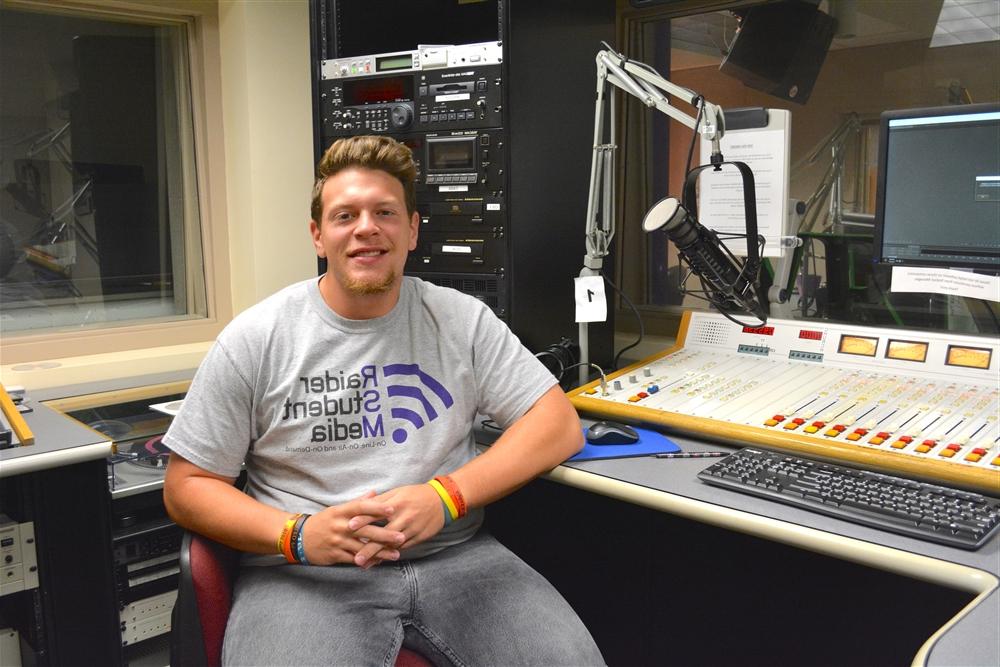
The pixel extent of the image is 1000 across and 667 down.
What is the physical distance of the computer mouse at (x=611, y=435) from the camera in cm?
156

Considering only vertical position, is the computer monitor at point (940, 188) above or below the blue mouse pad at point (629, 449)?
above

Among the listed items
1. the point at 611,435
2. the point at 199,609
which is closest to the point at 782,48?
the point at 611,435

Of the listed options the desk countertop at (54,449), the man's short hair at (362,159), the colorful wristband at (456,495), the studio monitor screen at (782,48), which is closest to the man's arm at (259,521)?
the colorful wristband at (456,495)

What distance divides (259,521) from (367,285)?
1.43ft

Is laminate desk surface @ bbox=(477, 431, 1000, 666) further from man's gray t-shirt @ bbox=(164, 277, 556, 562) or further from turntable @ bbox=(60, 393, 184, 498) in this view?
turntable @ bbox=(60, 393, 184, 498)

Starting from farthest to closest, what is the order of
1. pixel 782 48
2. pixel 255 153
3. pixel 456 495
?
1. pixel 255 153
2. pixel 782 48
3. pixel 456 495

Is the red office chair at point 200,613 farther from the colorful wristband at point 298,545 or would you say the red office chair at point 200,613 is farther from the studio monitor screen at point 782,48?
the studio monitor screen at point 782,48

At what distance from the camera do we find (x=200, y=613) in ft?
4.27

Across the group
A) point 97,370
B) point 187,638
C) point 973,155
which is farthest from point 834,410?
point 97,370

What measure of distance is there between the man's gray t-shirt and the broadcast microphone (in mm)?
376

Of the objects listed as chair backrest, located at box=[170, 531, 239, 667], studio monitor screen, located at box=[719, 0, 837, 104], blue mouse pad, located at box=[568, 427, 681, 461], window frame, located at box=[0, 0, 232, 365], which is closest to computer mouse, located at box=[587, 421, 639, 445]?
blue mouse pad, located at box=[568, 427, 681, 461]

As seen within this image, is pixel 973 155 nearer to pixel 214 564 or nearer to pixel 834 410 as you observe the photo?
pixel 834 410

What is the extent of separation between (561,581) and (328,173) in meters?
1.18

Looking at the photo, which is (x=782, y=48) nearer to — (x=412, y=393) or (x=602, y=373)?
(x=602, y=373)
